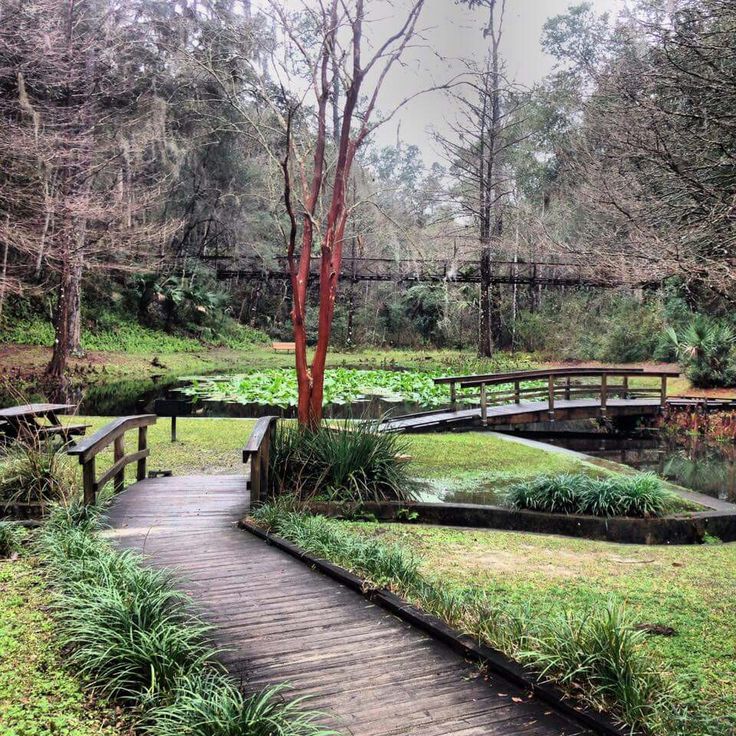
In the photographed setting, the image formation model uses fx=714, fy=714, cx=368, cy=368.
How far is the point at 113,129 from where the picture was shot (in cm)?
2464

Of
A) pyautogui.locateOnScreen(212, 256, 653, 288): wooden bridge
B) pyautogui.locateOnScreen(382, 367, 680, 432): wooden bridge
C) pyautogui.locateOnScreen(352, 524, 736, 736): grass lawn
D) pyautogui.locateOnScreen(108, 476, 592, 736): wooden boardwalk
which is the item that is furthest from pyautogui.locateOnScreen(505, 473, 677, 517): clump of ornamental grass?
pyautogui.locateOnScreen(212, 256, 653, 288): wooden bridge

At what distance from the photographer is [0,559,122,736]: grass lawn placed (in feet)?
9.92

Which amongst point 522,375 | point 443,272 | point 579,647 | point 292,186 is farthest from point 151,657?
point 443,272

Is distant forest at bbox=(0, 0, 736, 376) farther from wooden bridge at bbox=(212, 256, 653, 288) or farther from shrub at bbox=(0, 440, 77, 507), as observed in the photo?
shrub at bbox=(0, 440, 77, 507)

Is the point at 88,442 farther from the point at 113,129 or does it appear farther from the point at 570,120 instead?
the point at 570,120

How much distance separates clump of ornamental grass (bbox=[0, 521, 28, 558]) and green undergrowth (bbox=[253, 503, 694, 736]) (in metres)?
2.73

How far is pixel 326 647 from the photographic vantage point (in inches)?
146

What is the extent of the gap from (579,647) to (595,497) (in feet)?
15.7

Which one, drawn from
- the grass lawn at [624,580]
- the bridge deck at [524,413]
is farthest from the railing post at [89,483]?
the bridge deck at [524,413]

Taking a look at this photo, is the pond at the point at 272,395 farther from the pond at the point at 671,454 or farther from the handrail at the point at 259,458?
the handrail at the point at 259,458

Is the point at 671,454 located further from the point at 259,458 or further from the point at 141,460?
the point at 141,460

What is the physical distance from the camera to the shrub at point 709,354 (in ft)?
62.5

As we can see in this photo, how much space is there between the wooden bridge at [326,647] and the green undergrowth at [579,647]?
175 millimetres

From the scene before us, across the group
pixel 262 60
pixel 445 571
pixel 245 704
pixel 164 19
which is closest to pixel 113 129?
pixel 164 19
